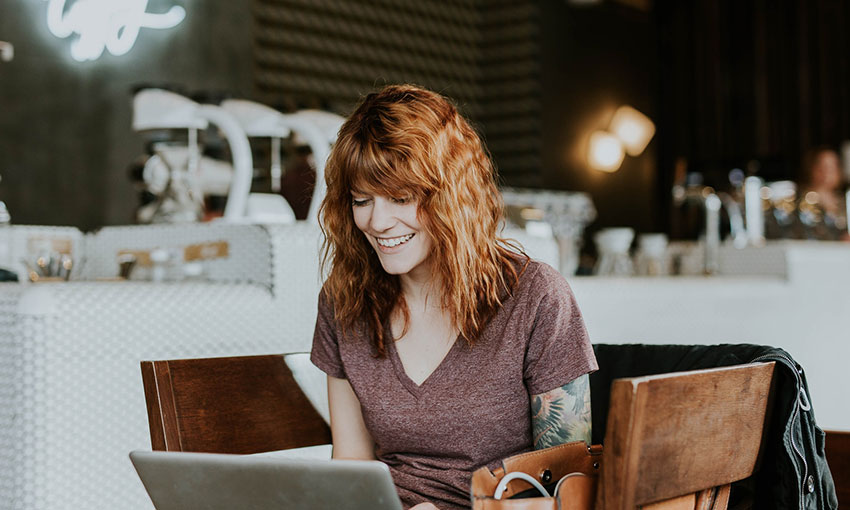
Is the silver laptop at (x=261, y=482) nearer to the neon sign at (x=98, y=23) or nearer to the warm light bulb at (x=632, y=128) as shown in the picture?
the neon sign at (x=98, y=23)

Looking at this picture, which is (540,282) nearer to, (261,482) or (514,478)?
(514,478)

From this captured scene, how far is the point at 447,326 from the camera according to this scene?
→ 1.47 m

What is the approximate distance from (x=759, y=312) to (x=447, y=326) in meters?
2.14

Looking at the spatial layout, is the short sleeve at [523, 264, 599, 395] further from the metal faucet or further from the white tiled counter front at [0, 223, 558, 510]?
the metal faucet

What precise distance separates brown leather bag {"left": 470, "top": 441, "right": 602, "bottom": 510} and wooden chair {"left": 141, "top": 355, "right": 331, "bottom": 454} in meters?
0.49

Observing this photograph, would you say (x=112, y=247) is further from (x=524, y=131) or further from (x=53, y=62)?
(x=524, y=131)

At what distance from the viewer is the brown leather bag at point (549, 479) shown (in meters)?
1.07

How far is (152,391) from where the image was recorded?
133 cm

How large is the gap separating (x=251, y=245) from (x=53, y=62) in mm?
2597

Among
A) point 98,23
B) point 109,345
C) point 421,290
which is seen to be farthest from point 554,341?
point 98,23

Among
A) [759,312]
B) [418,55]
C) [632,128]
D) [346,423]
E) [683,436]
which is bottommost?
[759,312]

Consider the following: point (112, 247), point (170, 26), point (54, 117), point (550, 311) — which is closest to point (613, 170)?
point (170, 26)

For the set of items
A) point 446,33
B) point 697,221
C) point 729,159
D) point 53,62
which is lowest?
point 697,221

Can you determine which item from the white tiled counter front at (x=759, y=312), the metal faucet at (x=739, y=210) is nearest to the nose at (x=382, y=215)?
the white tiled counter front at (x=759, y=312)
